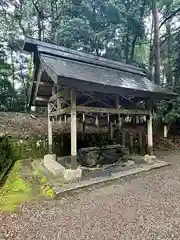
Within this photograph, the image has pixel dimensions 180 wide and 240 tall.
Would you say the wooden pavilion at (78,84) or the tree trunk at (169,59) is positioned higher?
the tree trunk at (169,59)

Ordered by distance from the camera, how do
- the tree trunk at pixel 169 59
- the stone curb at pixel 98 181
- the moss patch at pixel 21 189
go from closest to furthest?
the moss patch at pixel 21 189 → the stone curb at pixel 98 181 → the tree trunk at pixel 169 59

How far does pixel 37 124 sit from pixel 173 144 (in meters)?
7.16

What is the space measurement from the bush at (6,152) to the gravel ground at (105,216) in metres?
3.37

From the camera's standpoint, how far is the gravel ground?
2766 millimetres

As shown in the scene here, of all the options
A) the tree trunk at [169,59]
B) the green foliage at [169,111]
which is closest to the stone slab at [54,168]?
→ the green foliage at [169,111]

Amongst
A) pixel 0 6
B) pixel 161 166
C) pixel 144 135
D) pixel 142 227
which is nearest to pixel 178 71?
pixel 144 135

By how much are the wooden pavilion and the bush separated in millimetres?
1483

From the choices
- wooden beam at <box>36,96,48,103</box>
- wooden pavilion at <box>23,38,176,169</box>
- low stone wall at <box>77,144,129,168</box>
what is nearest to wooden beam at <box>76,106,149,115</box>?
wooden pavilion at <box>23,38,176,169</box>

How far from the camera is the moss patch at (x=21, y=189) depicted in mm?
3959

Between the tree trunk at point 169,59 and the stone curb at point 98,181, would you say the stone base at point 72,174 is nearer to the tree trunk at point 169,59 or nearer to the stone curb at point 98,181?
the stone curb at point 98,181

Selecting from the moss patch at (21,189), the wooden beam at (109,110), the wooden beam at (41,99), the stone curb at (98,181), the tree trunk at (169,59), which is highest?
the tree trunk at (169,59)

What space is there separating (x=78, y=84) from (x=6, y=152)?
14.0 ft

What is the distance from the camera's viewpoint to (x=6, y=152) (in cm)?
728

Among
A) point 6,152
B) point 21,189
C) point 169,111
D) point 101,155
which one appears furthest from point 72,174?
point 169,111
